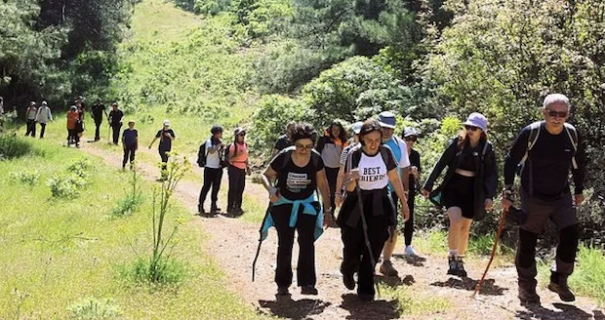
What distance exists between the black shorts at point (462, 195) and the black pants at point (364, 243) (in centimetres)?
122

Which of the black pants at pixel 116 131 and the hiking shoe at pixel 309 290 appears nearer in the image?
the hiking shoe at pixel 309 290

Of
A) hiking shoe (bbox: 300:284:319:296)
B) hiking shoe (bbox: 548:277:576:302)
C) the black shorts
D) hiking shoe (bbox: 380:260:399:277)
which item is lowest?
hiking shoe (bbox: 300:284:319:296)

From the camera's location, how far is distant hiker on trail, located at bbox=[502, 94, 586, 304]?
18.7 feet

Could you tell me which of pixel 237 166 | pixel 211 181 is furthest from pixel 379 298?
pixel 211 181

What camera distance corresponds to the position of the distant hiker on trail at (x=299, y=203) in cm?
622

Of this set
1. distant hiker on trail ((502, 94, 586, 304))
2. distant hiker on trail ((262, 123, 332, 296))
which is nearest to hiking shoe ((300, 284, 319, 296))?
distant hiker on trail ((262, 123, 332, 296))

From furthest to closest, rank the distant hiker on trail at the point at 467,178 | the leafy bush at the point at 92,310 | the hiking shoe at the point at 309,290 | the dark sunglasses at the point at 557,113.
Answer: the distant hiker on trail at the point at 467,178 → the hiking shoe at the point at 309,290 → the dark sunglasses at the point at 557,113 → the leafy bush at the point at 92,310

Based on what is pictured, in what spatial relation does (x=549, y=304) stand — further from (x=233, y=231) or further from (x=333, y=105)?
(x=333, y=105)

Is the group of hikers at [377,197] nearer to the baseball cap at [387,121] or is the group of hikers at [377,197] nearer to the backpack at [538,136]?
the backpack at [538,136]

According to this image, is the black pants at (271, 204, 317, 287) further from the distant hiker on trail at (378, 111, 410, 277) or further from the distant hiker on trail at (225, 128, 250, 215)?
the distant hiker on trail at (225, 128, 250, 215)

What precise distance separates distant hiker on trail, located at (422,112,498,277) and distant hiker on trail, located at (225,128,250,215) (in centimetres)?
523

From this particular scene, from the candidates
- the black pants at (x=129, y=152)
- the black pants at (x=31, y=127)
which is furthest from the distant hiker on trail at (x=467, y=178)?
the black pants at (x=31, y=127)

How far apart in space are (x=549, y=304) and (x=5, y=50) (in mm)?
17599

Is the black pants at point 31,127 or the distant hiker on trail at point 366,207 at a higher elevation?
the distant hiker on trail at point 366,207
